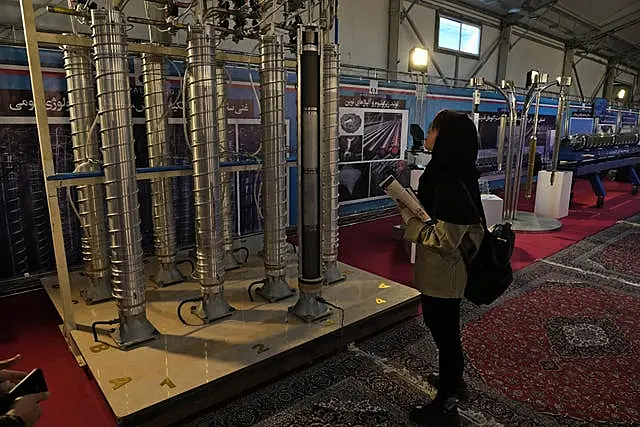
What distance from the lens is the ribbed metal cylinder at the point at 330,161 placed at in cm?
275

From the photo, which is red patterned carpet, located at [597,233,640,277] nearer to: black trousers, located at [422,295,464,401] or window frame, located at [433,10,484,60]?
black trousers, located at [422,295,464,401]

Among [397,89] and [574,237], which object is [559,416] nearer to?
[574,237]

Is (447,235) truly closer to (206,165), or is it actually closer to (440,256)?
(440,256)

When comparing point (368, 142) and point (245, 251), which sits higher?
point (368, 142)

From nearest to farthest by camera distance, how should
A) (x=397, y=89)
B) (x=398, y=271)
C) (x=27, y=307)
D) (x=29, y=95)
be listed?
(x=27, y=307) < (x=29, y=95) < (x=398, y=271) < (x=397, y=89)

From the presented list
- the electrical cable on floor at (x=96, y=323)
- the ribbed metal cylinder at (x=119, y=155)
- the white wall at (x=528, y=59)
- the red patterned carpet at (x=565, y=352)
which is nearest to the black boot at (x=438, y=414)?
the red patterned carpet at (x=565, y=352)

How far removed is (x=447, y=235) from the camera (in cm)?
164

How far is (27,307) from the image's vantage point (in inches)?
117

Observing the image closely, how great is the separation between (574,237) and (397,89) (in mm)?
2954

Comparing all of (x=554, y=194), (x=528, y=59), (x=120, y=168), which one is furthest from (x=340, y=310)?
(x=528, y=59)

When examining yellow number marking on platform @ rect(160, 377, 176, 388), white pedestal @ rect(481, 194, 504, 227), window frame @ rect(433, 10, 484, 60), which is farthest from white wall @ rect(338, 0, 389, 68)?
yellow number marking on platform @ rect(160, 377, 176, 388)

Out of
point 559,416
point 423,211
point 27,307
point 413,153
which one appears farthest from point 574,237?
point 27,307

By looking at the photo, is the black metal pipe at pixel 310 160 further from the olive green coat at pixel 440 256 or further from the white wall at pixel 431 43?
the white wall at pixel 431 43

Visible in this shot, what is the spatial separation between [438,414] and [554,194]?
16.1 feet
